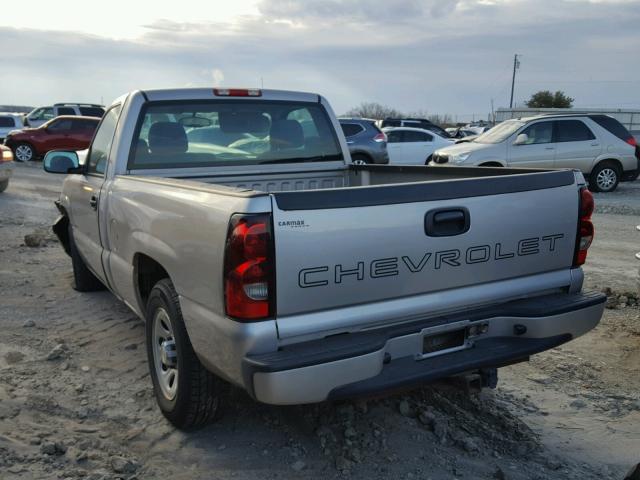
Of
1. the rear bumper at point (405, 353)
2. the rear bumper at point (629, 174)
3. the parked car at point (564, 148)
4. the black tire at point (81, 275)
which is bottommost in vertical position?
the black tire at point (81, 275)

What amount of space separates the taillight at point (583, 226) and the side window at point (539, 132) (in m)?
11.4

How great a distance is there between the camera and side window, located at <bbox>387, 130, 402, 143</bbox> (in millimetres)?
19130

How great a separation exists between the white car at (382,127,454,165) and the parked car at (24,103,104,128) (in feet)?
46.0

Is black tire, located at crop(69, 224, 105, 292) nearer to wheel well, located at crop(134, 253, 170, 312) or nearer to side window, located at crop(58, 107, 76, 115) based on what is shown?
wheel well, located at crop(134, 253, 170, 312)

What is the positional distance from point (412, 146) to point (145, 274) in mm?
15766

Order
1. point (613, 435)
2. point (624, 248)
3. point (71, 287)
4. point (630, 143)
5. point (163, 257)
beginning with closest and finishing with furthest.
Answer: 1. point (163, 257)
2. point (613, 435)
3. point (71, 287)
4. point (624, 248)
5. point (630, 143)

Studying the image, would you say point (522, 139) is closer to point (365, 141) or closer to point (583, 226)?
point (365, 141)

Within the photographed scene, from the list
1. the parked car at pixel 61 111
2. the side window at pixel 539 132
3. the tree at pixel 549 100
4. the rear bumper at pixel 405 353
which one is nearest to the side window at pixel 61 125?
the parked car at pixel 61 111

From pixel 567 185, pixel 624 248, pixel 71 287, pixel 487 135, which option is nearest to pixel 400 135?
pixel 487 135

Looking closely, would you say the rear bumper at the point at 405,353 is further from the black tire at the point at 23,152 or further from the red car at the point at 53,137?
the black tire at the point at 23,152

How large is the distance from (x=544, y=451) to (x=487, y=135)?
41.4 feet

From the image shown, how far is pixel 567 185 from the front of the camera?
3.43 meters

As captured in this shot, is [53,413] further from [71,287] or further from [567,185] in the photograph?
[567,185]

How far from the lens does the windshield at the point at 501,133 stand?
14430 mm
